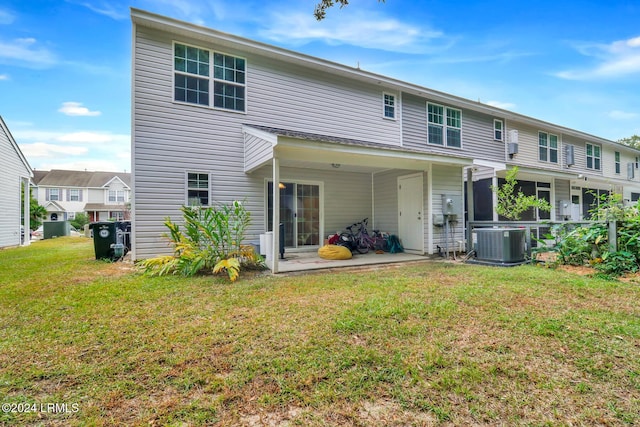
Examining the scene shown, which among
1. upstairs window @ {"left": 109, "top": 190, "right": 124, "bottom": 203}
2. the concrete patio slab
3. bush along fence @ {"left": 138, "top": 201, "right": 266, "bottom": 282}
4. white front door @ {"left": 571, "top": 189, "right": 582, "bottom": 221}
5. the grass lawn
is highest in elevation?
upstairs window @ {"left": 109, "top": 190, "right": 124, "bottom": 203}

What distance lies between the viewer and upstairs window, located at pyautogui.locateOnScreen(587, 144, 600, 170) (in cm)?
1477

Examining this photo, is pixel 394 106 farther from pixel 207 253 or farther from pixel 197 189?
pixel 207 253

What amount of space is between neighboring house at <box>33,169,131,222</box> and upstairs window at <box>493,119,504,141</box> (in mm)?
32385

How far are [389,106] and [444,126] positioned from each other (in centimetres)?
243

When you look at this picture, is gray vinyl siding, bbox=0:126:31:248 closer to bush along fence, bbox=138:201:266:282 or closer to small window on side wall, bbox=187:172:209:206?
small window on side wall, bbox=187:172:209:206

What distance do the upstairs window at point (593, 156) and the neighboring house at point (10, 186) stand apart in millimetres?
25953

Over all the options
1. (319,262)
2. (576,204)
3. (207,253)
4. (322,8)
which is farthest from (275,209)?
(576,204)

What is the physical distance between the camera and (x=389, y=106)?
31.1ft

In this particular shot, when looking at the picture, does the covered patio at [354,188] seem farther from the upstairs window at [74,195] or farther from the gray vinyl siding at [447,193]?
the upstairs window at [74,195]

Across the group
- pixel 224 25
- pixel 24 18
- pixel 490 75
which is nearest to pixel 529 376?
pixel 224 25

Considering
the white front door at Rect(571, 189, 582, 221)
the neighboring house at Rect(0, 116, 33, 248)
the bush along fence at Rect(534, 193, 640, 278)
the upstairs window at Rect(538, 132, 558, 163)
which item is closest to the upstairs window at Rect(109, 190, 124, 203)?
the neighboring house at Rect(0, 116, 33, 248)

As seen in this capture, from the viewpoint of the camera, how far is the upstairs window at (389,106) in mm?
9422

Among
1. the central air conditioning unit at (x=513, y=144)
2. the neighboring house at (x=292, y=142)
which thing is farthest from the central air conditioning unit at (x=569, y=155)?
the central air conditioning unit at (x=513, y=144)

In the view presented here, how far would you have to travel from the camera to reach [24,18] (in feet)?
22.0
